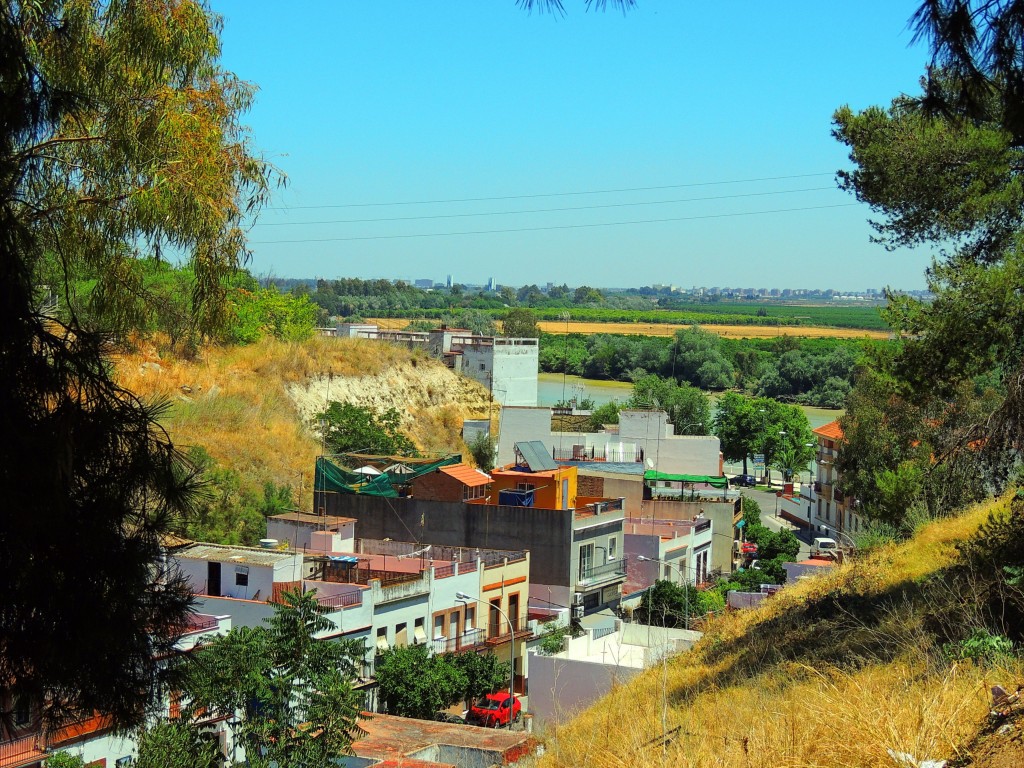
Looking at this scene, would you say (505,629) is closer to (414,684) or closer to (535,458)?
(414,684)

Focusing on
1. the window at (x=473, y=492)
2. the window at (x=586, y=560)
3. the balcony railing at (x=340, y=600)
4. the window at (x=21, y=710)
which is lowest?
the window at (x=586, y=560)

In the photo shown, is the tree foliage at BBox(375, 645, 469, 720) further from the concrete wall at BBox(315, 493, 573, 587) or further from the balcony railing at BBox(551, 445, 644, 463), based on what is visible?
the balcony railing at BBox(551, 445, 644, 463)

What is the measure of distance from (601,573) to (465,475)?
412cm

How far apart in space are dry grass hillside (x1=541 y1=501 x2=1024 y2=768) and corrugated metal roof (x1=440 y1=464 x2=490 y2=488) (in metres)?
15.6

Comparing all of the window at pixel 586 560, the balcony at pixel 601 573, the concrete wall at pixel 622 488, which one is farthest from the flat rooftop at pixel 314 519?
the concrete wall at pixel 622 488

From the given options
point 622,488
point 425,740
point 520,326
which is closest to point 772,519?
point 622,488

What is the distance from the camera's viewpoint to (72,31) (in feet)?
21.2

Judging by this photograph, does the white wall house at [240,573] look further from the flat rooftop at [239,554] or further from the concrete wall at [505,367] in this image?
the concrete wall at [505,367]

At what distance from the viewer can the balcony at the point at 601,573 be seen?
27094 mm

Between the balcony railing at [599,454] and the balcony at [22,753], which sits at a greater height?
the balcony railing at [599,454]

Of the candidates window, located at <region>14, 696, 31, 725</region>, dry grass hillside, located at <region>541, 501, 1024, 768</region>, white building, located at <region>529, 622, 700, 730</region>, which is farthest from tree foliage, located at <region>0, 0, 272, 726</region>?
white building, located at <region>529, 622, 700, 730</region>

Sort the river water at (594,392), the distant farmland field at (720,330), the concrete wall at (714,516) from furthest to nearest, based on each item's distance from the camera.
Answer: the distant farmland field at (720,330) → the river water at (594,392) → the concrete wall at (714,516)

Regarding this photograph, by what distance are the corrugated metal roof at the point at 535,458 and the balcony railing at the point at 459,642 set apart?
7238 millimetres

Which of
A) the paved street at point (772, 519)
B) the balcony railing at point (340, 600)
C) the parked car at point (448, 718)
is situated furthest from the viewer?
the paved street at point (772, 519)
